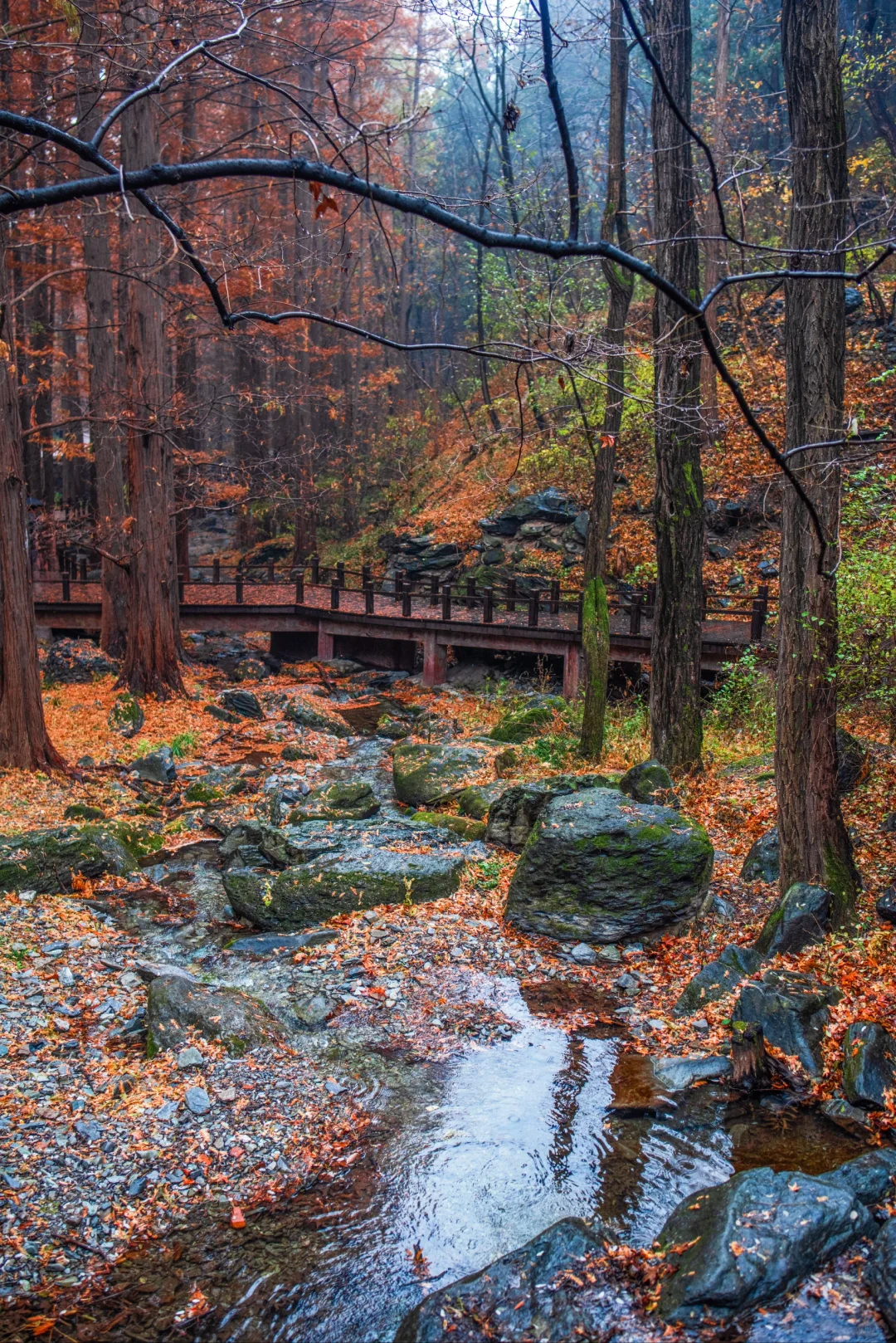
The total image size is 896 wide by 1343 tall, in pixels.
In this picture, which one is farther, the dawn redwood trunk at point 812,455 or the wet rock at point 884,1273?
the dawn redwood trunk at point 812,455

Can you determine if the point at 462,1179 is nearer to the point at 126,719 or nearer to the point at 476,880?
the point at 476,880

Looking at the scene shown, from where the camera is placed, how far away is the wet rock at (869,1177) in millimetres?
3973

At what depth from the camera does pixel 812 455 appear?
235 inches

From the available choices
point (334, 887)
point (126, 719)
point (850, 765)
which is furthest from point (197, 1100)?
point (126, 719)

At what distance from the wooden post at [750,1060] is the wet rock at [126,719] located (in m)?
11.3

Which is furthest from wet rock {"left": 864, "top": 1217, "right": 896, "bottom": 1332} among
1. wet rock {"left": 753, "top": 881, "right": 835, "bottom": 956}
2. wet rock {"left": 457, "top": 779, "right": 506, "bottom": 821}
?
wet rock {"left": 457, "top": 779, "right": 506, "bottom": 821}

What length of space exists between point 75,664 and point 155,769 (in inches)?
272

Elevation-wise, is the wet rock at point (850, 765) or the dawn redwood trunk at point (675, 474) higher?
the dawn redwood trunk at point (675, 474)

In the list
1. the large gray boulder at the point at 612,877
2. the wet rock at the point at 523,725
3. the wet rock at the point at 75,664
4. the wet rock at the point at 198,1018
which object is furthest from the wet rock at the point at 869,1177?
the wet rock at the point at 75,664

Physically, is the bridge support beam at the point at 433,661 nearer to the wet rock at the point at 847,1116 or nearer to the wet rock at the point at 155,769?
the wet rock at the point at 155,769

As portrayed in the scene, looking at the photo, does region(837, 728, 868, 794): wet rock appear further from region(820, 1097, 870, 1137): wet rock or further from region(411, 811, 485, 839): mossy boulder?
region(820, 1097, 870, 1137): wet rock

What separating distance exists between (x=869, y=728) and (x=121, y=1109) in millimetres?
8124

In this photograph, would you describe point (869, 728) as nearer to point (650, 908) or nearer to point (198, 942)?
point (650, 908)

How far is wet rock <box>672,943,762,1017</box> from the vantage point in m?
6.04
